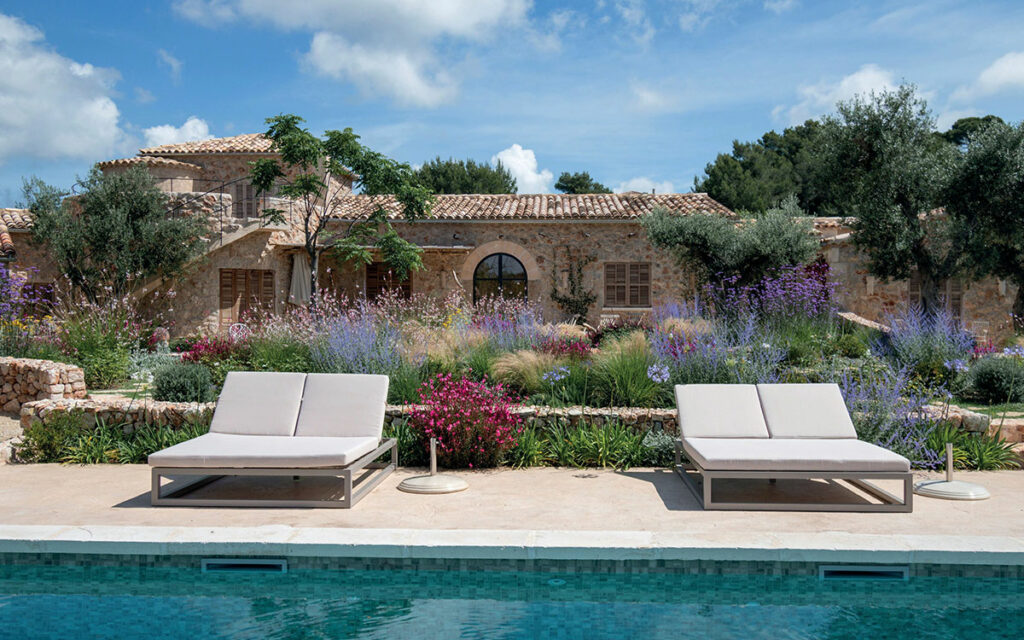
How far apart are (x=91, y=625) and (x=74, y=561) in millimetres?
693

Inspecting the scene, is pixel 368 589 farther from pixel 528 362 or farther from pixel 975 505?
pixel 975 505

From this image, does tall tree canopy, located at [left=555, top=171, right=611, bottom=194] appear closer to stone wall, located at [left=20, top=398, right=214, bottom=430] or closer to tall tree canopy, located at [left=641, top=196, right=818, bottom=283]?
tall tree canopy, located at [left=641, top=196, right=818, bottom=283]

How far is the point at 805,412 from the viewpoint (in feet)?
Answer: 17.9

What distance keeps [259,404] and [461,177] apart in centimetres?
3137

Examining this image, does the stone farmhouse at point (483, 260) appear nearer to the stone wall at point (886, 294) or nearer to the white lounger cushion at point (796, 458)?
the stone wall at point (886, 294)

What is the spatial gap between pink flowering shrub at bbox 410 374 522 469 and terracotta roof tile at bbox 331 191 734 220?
41.6 feet

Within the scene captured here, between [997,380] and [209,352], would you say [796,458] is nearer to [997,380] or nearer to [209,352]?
[997,380]

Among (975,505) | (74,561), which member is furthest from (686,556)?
(74,561)

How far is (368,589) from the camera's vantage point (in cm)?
375

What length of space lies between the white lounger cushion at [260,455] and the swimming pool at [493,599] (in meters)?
0.91

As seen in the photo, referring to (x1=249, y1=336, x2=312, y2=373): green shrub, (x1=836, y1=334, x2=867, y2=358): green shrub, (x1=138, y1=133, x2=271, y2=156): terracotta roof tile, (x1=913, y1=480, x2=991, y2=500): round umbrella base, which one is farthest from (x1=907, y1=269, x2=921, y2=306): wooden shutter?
(x1=138, y1=133, x2=271, y2=156): terracotta roof tile

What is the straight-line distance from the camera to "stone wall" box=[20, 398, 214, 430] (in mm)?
6484

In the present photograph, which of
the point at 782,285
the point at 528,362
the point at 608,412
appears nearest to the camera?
the point at 608,412

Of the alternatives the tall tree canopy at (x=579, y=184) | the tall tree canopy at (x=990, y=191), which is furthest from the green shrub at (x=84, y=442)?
the tall tree canopy at (x=579, y=184)
